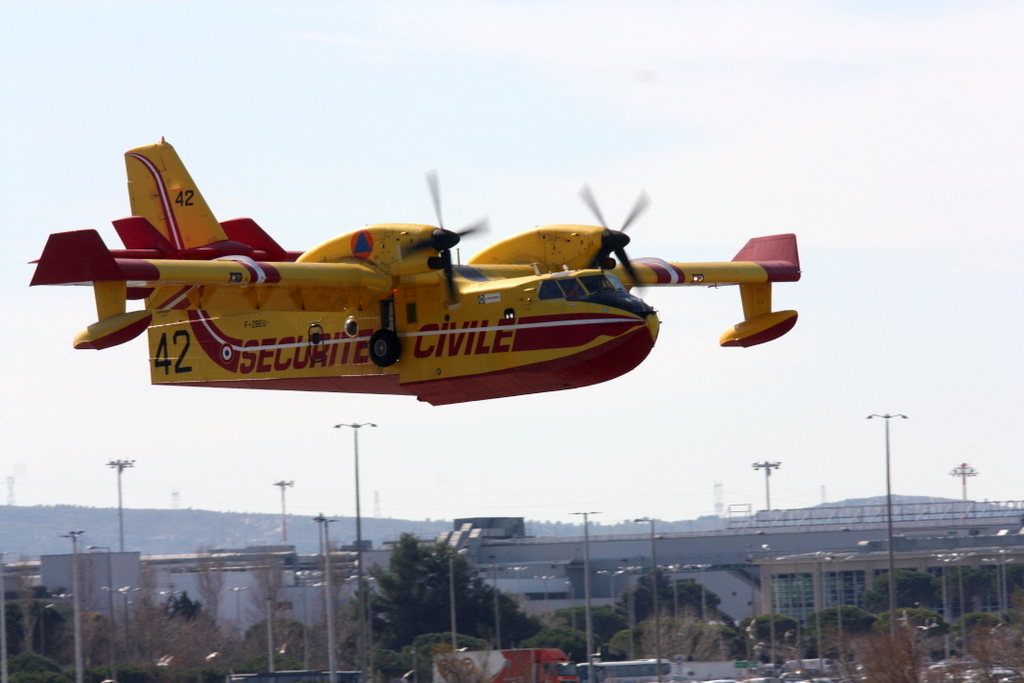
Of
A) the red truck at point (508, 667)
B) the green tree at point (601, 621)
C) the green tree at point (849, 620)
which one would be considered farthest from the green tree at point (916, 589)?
the red truck at point (508, 667)

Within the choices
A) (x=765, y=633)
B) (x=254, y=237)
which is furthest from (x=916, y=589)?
(x=254, y=237)

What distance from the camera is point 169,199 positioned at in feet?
142

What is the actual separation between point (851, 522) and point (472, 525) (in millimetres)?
42218

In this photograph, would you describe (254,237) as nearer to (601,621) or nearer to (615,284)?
(615,284)

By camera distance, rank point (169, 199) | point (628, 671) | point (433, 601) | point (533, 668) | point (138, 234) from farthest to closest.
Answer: point (433, 601) → point (628, 671) → point (533, 668) → point (169, 199) → point (138, 234)

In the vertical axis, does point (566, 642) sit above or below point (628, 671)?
below

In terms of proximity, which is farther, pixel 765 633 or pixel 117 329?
pixel 765 633

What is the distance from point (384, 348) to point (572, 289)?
588 cm

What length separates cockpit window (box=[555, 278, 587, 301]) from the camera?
3359cm

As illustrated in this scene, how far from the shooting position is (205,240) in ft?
139

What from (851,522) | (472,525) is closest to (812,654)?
(851,522)

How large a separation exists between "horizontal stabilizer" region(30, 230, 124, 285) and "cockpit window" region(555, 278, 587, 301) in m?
11.5

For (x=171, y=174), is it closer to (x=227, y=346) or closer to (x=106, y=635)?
(x=227, y=346)

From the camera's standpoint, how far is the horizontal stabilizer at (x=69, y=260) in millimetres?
31516
